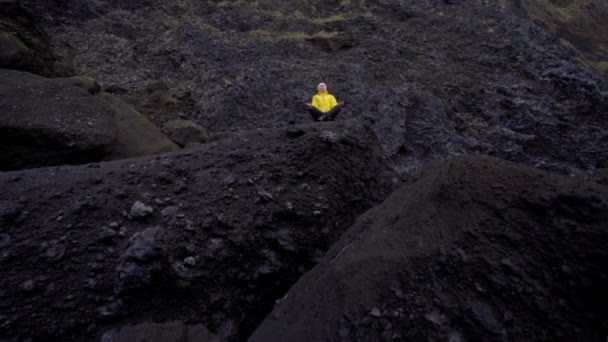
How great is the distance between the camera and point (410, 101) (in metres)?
9.14

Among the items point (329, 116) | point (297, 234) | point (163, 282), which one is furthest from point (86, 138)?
point (329, 116)

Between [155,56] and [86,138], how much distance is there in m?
7.12

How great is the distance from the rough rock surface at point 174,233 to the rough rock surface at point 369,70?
4299 millimetres

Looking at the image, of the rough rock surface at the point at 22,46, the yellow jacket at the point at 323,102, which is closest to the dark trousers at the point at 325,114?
the yellow jacket at the point at 323,102

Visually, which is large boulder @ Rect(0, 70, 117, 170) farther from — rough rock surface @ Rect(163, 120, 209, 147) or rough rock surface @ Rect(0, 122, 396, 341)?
rough rock surface @ Rect(163, 120, 209, 147)

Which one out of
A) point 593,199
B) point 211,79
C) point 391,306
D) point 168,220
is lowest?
point 211,79

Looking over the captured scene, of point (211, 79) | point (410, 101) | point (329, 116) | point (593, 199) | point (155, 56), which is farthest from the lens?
Answer: point (155, 56)

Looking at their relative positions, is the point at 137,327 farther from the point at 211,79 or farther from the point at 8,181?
the point at 211,79

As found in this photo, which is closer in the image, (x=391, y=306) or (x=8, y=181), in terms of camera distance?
(x=391, y=306)

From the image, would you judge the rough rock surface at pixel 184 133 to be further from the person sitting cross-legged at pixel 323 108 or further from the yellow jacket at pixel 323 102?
the yellow jacket at pixel 323 102

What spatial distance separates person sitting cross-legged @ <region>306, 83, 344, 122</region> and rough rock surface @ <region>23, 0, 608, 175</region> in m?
1.16

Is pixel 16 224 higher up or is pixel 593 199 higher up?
pixel 593 199

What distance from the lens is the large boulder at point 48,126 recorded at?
4637mm

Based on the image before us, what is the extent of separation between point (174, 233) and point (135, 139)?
300cm
